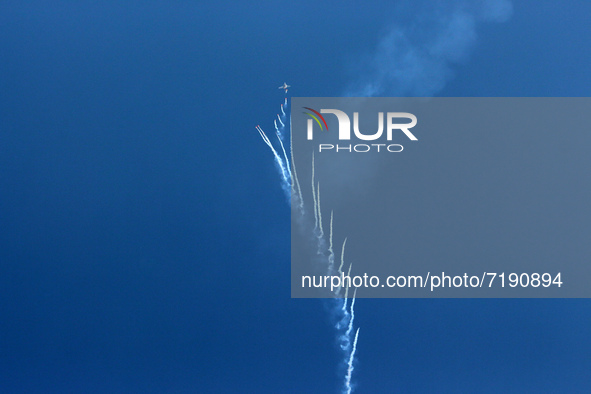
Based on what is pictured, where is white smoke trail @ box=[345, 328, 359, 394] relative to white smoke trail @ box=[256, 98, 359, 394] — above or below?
below

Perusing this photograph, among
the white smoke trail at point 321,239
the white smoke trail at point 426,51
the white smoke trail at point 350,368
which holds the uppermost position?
the white smoke trail at point 426,51

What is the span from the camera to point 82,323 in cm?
246

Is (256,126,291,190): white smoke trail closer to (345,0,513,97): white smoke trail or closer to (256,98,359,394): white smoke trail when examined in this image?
(256,98,359,394): white smoke trail

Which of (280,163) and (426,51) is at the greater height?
(426,51)

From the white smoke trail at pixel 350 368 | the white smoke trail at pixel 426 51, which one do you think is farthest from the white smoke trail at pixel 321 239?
the white smoke trail at pixel 426 51

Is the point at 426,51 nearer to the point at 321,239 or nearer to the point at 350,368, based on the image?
the point at 321,239

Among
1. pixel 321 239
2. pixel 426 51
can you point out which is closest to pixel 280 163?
pixel 321 239

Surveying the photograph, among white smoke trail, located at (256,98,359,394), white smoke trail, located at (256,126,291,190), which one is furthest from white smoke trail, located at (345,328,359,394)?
white smoke trail, located at (256,126,291,190)

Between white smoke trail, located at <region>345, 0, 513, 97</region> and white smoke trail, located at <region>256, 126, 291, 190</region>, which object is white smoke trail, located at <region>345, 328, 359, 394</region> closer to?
white smoke trail, located at <region>256, 126, 291, 190</region>

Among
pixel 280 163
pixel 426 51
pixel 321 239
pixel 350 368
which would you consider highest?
pixel 426 51

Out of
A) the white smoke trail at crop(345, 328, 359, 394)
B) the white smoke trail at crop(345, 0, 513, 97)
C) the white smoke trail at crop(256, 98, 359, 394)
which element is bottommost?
the white smoke trail at crop(345, 328, 359, 394)

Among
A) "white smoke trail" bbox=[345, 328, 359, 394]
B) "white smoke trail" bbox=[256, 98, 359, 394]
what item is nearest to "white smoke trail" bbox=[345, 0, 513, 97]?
"white smoke trail" bbox=[256, 98, 359, 394]

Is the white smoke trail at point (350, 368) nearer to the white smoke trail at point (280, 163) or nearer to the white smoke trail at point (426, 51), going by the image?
the white smoke trail at point (280, 163)

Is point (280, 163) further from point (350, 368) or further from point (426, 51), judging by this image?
point (350, 368)
